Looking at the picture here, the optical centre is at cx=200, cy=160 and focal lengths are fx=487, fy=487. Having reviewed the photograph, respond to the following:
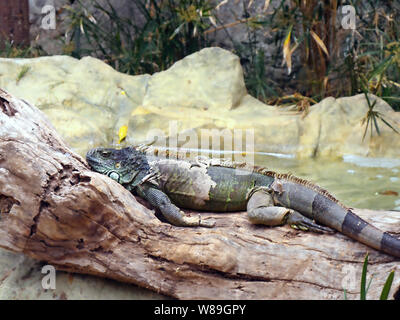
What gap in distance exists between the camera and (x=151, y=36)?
8.01m

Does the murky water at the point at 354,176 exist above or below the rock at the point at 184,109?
below

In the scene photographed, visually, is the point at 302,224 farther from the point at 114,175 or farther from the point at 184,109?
the point at 184,109

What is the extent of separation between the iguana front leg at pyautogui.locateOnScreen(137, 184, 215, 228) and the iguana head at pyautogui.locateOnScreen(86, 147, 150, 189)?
0.09m

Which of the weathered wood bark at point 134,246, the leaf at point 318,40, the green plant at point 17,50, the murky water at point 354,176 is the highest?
the leaf at point 318,40

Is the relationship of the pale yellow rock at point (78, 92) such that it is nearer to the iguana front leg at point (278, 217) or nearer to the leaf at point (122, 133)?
the leaf at point (122, 133)

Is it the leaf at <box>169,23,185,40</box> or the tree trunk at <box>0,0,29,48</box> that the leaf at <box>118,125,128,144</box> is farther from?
the tree trunk at <box>0,0,29,48</box>

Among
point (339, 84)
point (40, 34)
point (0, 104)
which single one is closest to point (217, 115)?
point (339, 84)

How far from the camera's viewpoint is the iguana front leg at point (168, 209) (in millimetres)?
3039

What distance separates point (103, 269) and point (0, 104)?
1.18 m

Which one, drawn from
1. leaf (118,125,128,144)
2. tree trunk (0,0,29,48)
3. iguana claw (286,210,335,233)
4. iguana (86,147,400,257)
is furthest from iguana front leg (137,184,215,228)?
tree trunk (0,0,29,48)

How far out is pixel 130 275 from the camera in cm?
279

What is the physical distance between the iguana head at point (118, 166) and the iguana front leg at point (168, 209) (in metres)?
0.09

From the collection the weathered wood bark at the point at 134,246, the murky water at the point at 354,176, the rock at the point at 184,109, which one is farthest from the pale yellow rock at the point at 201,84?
the weathered wood bark at the point at 134,246

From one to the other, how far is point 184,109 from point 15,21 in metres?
3.98
